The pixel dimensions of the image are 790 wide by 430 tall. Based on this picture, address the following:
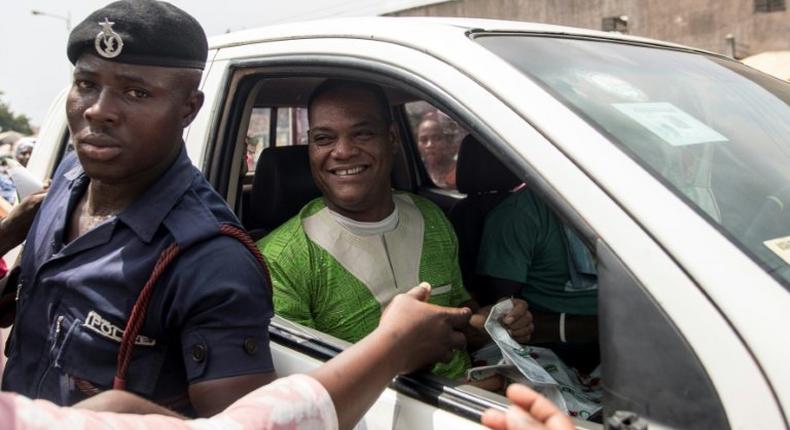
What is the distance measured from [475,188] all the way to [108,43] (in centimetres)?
177

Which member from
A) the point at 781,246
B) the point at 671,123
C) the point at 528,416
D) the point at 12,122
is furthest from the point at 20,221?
the point at 12,122

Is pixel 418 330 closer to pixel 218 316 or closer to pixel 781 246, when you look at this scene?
pixel 218 316

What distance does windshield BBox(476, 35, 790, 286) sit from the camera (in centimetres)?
122

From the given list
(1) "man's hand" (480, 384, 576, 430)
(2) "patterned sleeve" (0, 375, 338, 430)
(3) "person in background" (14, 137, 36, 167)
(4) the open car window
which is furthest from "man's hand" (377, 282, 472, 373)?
(3) "person in background" (14, 137, 36, 167)

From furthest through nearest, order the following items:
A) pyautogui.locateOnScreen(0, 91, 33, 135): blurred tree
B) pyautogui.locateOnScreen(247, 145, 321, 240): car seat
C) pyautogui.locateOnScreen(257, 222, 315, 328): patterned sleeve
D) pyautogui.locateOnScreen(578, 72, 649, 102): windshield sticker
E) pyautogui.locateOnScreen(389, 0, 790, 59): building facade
Answer: 1. pyautogui.locateOnScreen(0, 91, 33, 135): blurred tree
2. pyautogui.locateOnScreen(389, 0, 790, 59): building facade
3. pyautogui.locateOnScreen(247, 145, 321, 240): car seat
4. pyautogui.locateOnScreen(257, 222, 315, 328): patterned sleeve
5. pyautogui.locateOnScreen(578, 72, 649, 102): windshield sticker

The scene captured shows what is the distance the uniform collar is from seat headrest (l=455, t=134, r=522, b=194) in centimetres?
148

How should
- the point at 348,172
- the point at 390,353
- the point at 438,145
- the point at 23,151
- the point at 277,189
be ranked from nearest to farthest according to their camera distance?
1. the point at 390,353
2. the point at 348,172
3. the point at 277,189
4. the point at 438,145
5. the point at 23,151

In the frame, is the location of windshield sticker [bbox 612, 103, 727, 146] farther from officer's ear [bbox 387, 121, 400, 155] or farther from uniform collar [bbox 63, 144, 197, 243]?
officer's ear [bbox 387, 121, 400, 155]

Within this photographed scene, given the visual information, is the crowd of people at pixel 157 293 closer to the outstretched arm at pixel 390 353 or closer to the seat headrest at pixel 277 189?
the outstretched arm at pixel 390 353

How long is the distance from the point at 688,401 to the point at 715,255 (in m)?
0.22

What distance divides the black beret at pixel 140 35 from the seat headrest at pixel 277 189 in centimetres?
114

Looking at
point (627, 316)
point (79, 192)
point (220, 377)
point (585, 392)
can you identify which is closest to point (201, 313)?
point (220, 377)

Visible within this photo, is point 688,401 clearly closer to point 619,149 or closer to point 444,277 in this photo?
point 619,149

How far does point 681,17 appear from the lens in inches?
662
